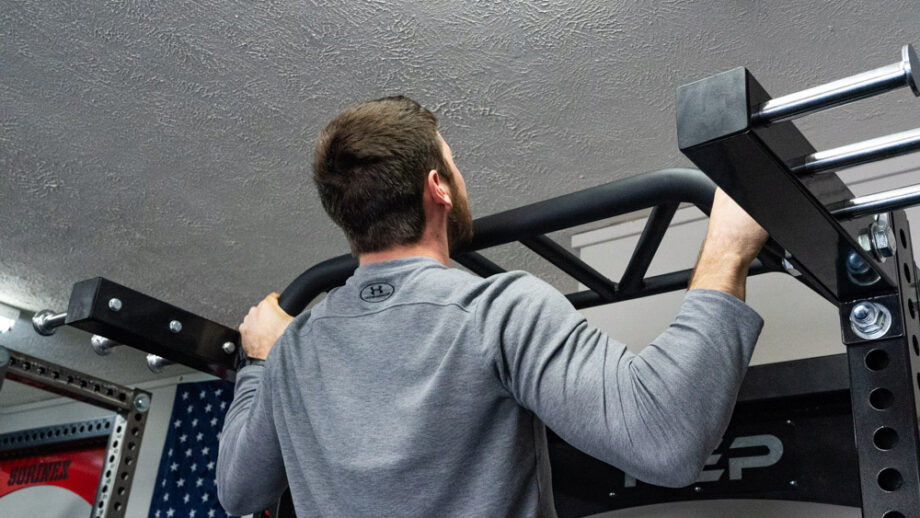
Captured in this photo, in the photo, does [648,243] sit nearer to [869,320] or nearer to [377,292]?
[869,320]

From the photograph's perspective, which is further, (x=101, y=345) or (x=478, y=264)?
(x=478, y=264)

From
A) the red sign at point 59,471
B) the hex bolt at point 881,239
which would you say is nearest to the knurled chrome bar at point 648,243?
the hex bolt at point 881,239

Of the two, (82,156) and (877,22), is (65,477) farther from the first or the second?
(877,22)

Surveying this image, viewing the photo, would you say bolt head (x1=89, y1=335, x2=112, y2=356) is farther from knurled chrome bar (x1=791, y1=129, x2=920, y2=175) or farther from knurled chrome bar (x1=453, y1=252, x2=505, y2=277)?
knurled chrome bar (x1=791, y1=129, x2=920, y2=175)

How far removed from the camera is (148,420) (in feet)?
17.1

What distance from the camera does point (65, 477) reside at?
202 inches

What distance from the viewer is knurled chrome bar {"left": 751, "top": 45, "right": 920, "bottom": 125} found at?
0.74m

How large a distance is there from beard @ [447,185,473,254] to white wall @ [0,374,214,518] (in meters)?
4.07

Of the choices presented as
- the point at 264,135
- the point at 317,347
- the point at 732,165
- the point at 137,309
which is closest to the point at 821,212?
the point at 732,165

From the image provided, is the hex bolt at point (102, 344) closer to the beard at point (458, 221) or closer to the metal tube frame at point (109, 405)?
the beard at point (458, 221)

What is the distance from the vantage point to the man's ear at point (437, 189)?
1.08 meters

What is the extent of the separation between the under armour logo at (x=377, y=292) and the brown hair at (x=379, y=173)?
53 mm

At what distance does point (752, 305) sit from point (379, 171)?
71.4 inches

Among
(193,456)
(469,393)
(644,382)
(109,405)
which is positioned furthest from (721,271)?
(193,456)
